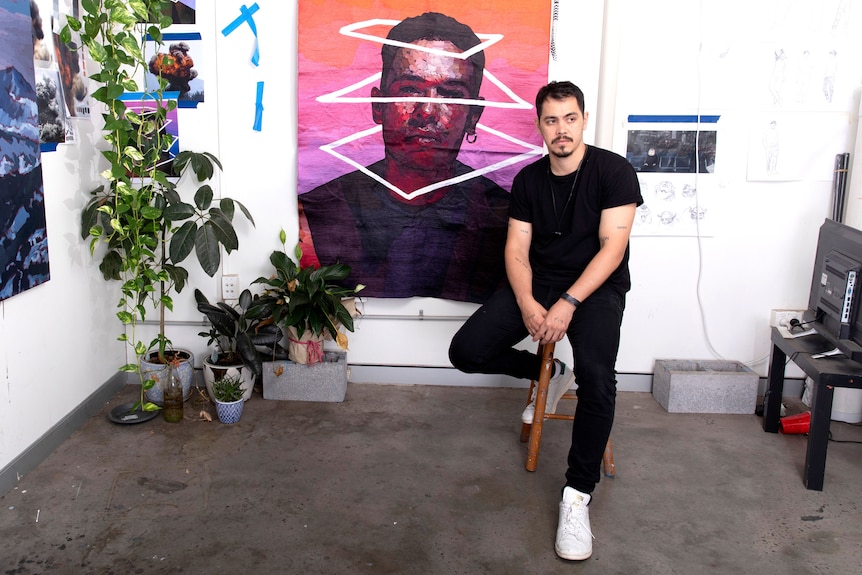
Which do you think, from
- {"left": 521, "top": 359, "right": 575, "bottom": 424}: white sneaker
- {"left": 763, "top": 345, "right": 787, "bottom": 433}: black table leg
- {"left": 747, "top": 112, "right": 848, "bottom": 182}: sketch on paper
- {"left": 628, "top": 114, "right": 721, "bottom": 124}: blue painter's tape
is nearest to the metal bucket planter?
{"left": 521, "top": 359, "right": 575, "bottom": 424}: white sneaker

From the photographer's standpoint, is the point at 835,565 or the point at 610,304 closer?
the point at 835,565

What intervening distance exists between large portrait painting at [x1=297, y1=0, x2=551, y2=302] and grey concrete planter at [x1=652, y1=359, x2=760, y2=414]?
88 centimetres

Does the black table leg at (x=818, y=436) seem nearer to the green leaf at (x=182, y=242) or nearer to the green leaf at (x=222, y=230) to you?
the green leaf at (x=222, y=230)

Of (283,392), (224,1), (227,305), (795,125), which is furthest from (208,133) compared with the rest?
(795,125)

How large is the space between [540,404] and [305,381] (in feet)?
3.62

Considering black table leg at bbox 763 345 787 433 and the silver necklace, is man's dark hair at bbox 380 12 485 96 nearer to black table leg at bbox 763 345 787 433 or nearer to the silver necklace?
the silver necklace

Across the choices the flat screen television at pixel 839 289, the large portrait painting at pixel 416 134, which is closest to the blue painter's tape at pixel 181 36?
the large portrait painting at pixel 416 134

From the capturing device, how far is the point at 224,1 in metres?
3.09

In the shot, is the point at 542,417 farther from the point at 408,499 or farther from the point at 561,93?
the point at 561,93

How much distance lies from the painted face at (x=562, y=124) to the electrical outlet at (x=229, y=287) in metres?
1.56

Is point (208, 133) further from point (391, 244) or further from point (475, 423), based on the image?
point (475, 423)

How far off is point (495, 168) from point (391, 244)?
552 millimetres

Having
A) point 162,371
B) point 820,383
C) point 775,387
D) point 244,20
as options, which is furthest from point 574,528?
point 244,20

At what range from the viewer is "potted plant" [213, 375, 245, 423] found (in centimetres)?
294
